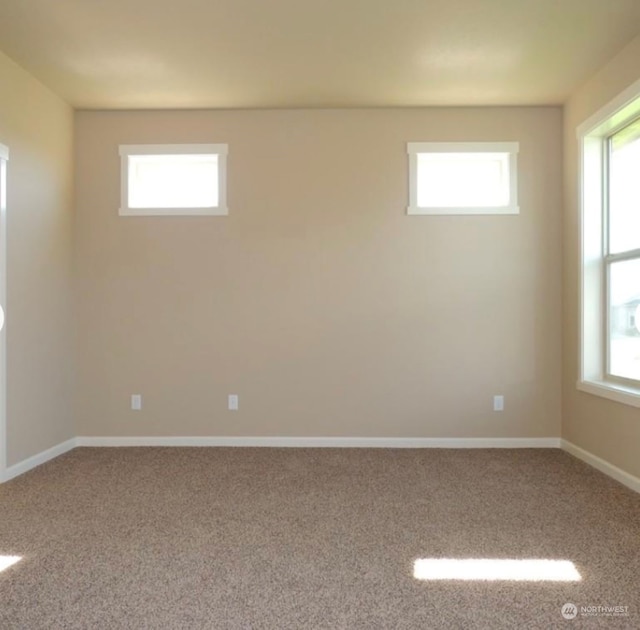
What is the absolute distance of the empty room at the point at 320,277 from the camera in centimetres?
304

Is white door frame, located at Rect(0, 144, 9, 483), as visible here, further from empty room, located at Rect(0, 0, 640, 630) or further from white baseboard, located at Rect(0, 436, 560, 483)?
white baseboard, located at Rect(0, 436, 560, 483)

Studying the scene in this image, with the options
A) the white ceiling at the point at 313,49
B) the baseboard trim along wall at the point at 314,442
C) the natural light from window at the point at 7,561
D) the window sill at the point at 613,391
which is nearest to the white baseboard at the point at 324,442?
the baseboard trim along wall at the point at 314,442

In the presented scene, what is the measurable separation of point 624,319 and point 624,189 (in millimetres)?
911

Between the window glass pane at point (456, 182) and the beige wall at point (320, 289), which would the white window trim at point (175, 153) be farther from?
the window glass pane at point (456, 182)

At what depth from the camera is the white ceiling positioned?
9.90 ft

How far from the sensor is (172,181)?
4594 mm

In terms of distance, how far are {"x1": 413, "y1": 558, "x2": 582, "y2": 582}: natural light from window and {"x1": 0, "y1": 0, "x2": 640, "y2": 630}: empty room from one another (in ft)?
0.38

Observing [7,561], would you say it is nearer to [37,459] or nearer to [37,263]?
[37,459]

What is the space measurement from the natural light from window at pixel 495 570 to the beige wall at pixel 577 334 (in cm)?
140

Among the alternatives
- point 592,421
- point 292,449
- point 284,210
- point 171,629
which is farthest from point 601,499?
point 284,210

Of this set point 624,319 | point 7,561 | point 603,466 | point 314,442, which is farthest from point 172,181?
point 603,466

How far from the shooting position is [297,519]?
2887 mm

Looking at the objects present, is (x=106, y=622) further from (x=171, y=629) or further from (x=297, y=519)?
(x=297, y=519)

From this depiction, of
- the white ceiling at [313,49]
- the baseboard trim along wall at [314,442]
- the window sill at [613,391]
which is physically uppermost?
the white ceiling at [313,49]
